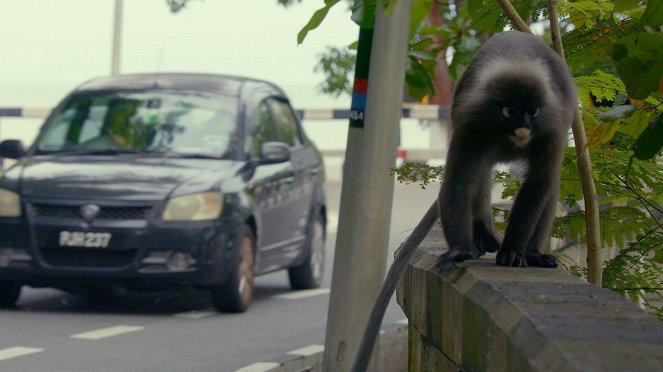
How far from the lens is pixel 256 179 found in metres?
13.4

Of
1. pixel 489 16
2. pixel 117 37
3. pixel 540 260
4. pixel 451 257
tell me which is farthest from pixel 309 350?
pixel 117 37

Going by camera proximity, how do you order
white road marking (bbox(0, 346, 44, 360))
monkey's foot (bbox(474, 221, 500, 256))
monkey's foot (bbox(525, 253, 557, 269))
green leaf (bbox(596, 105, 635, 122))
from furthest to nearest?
white road marking (bbox(0, 346, 44, 360)), monkey's foot (bbox(474, 221, 500, 256)), monkey's foot (bbox(525, 253, 557, 269)), green leaf (bbox(596, 105, 635, 122))

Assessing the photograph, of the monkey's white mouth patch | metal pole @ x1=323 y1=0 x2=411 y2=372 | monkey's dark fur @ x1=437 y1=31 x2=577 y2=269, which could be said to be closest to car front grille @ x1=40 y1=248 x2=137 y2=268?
metal pole @ x1=323 y1=0 x2=411 y2=372

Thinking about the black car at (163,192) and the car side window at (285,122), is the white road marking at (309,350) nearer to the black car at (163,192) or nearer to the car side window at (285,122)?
the black car at (163,192)

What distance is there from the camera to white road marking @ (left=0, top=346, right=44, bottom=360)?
10297 millimetres

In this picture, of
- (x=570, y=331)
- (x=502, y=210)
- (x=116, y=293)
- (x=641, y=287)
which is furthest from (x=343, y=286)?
(x=116, y=293)

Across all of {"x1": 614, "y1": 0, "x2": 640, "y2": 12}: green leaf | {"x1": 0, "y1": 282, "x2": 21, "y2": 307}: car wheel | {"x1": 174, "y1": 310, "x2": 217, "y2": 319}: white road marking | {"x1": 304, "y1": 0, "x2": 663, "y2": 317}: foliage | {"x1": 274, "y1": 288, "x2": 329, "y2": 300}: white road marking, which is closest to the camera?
{"x1": 614, "y1": 0, "x2": 640, "y2": 12}: green leaf

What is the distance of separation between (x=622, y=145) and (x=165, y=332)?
19.5ft

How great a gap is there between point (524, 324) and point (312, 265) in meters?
11.5

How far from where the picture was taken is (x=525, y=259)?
5855 mm

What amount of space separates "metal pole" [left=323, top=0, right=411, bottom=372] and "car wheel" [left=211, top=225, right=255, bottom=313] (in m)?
4.54

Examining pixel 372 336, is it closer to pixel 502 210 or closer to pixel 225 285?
pixel 502 210

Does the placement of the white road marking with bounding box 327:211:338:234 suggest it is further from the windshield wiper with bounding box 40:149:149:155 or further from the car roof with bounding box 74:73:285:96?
the windshield wiper with bounding box 40:149:149:155

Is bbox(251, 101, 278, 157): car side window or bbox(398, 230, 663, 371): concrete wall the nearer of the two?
bbox(398, 230, 663, 371): concrete wall
